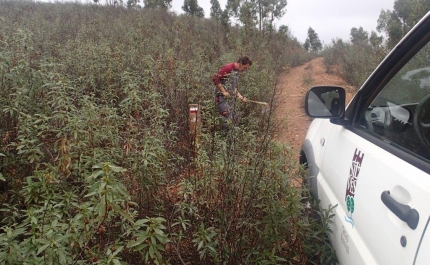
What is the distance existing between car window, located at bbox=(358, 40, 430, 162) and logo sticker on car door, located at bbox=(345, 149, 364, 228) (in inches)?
6.4

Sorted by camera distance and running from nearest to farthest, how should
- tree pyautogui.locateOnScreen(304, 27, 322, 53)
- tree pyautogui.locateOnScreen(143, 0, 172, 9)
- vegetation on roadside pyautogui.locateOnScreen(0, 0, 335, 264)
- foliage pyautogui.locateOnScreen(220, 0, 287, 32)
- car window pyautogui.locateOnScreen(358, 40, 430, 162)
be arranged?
car window pyautogui.locateOnScreen(358, 40, 430, 162) < vegetation on roadside pyautogui.locateOnScreen(0, 0, 335, 264) < foliage pyautogui.locateOnScreen(220, 0, 287, 32) < tree pyautogui.locateOnScreen(143, 0, 172, 9) < tree pyautogui.locateOnScreen(304, 27, 322, 53)

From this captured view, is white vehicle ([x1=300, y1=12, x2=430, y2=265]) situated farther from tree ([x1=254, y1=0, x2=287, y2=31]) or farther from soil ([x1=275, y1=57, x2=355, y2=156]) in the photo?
tree ([x1=254, y1=0, x2=287, y2=31])

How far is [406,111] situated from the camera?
5.77 feet

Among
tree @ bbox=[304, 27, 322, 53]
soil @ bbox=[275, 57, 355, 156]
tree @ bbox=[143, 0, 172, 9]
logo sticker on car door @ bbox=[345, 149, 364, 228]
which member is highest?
tree @ bbox=[143, 0, 172, 9]

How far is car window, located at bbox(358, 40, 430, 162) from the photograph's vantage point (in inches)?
58.5

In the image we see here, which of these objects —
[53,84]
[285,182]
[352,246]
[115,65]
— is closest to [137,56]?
[115,65]

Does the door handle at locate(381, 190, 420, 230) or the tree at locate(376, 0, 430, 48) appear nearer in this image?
the door handle at locate(381, 190, 420, 230)

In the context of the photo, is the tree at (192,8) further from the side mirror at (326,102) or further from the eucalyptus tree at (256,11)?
the side mirror at (326,102)

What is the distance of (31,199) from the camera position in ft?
8.31

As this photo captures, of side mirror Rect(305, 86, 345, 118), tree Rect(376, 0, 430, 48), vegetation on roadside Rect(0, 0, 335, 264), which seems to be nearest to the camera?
vegetation on roadside Rect(0, 0, 335, 264)

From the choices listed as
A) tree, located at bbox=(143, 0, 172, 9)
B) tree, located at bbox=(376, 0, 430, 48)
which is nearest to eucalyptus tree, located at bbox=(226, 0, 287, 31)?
tree, located at bbox=(143, 0, 172, 9)

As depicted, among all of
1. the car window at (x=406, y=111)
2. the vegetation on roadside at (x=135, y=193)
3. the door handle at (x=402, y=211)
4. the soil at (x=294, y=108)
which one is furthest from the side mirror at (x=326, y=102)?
the soil at (x=294, y=108)

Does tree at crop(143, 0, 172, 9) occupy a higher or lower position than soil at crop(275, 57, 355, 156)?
higher

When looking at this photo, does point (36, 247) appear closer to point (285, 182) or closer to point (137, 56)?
point (285, 182)
